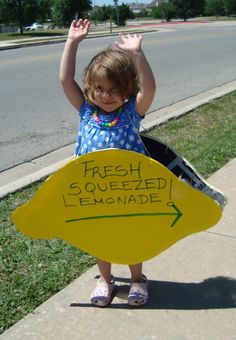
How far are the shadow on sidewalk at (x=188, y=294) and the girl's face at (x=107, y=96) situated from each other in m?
0.98

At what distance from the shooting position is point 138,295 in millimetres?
2549

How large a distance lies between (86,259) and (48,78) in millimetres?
7944

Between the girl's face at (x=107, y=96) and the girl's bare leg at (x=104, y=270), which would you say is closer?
the girl's face at (x=107, y=96)

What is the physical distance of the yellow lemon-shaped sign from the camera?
2.35 meters

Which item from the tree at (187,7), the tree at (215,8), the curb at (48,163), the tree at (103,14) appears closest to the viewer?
the curb at (48,163)

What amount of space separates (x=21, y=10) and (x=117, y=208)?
1440 inches

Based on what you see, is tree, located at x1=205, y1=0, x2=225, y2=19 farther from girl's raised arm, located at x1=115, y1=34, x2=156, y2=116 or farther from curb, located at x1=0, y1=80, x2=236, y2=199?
girl's raised arm, located at x1=115, y1=34, x2=156, y2=116

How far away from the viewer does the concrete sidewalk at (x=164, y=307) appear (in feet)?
7.68

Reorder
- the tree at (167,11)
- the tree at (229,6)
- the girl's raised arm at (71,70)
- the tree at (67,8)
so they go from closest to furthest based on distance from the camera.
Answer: the girl's raised arm at (71,70) < the tree at (67,8) < the tree at (167,11) < the tree at (229,6)

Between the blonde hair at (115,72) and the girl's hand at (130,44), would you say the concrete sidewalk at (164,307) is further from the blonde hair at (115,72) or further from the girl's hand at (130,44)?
the girl's hand at (130,44)

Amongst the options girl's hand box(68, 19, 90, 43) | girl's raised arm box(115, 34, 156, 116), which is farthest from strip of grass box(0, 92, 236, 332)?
girl's hand box(68, 19, 90, 43)

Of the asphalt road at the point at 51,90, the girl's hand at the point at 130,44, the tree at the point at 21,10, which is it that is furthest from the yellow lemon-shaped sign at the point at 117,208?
the tree at the point at 21,10

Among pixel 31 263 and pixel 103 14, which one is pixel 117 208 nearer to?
pixel 31 263

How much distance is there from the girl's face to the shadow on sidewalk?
38.6 inches
